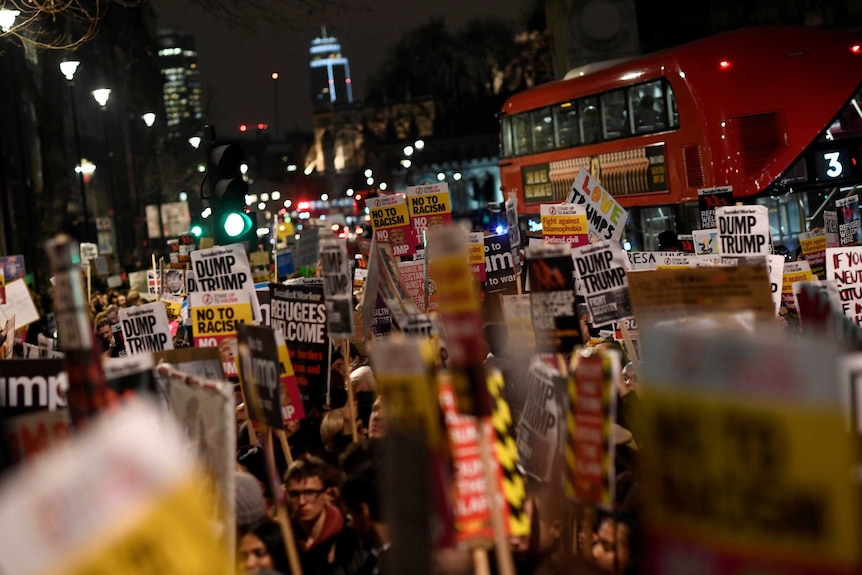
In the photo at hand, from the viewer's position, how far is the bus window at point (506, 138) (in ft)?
82.4

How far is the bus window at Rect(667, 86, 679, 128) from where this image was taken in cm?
1872

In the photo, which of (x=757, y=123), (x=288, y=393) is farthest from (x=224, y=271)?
(x=757, y=123)

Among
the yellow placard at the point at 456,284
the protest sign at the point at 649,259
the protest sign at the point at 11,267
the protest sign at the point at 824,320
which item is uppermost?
the protest sign at the point at 11,267

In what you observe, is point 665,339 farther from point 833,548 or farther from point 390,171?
point 390,171

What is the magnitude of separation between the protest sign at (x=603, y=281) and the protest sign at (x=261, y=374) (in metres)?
2.30

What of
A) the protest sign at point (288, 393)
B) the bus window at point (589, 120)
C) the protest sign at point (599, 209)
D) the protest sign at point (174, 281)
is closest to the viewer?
the protest sign at point (288, 393)

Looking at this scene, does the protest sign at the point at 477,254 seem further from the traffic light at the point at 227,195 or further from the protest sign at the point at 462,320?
the protest sign at the point at 462,320

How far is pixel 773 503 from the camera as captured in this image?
107 inches

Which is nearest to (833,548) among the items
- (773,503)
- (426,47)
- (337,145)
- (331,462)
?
(773,503)

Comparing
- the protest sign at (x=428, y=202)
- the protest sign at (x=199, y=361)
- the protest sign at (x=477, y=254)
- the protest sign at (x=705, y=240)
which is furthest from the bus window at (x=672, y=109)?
the protest sign at (x=199, y=361)

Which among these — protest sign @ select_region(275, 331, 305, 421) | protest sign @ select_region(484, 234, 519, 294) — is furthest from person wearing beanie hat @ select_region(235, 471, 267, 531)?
protest sign @ select_region(484, 234, 519, 294)

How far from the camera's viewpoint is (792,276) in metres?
11.2

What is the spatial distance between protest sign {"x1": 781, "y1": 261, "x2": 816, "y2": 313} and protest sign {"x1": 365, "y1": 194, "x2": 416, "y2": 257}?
16.1ft

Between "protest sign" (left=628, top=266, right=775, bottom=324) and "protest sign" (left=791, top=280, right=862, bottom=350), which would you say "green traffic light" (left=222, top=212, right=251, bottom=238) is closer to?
"protest sign" (left=628, top=266, right=775, bottom=324)
